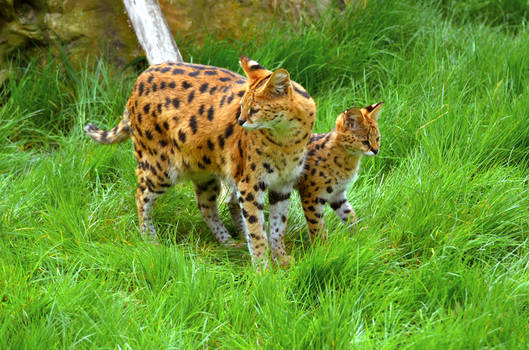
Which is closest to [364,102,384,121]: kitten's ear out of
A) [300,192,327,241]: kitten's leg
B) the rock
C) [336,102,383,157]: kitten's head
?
[336,102,383,157]: kitten's head

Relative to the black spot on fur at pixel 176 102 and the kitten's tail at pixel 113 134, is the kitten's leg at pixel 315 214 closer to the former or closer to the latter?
the black spot on fur at pixel 176 102

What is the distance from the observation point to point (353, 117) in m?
4.73

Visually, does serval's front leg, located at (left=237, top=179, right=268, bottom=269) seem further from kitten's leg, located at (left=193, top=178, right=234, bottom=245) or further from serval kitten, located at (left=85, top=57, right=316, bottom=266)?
kitten's leg, located at (left=193, top=178, right=234, bottom=245)

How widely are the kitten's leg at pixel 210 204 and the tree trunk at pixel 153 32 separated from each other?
1.36 meters

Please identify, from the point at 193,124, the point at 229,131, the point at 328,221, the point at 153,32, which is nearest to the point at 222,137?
the point at 229,131

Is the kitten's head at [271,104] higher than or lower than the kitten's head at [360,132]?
higher

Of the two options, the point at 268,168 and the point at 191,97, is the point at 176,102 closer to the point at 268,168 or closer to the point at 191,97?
the point at 191,97

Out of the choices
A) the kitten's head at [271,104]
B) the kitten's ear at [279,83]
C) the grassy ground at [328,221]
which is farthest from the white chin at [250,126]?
the grassy ground at [328,221]

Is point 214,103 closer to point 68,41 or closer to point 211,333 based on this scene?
point 211,333

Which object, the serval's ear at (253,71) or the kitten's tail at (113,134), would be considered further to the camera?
the kitten's tail at (113,134)

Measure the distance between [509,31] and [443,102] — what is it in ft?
8.54

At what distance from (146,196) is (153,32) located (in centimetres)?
178

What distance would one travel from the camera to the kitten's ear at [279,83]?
4160mm

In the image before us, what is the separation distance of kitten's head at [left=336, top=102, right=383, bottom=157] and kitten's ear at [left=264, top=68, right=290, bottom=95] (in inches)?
25.0
